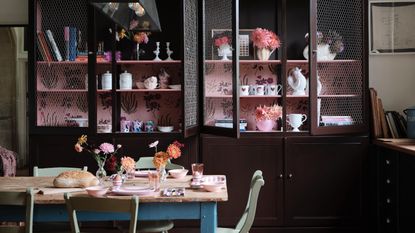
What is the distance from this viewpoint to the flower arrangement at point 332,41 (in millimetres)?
4316

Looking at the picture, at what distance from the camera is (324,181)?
443 centimetres

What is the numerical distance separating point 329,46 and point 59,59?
2.37 meters

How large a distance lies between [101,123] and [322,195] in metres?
2.12

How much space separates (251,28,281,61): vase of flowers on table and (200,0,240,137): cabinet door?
0.28m

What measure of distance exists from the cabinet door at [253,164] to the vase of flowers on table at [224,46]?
732mm

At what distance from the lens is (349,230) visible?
443 centimetres

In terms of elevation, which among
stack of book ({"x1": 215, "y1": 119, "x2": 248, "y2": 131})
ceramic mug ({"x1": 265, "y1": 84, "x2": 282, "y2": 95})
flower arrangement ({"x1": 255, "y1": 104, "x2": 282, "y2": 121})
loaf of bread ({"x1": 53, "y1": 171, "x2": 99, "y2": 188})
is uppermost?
ceramic mug ({"x1": 265, "y1": 84, "x2": 282, "y2": 95})

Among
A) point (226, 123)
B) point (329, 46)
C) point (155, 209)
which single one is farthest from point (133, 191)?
point (329, 46)

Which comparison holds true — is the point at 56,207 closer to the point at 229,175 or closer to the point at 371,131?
the point at 229,175

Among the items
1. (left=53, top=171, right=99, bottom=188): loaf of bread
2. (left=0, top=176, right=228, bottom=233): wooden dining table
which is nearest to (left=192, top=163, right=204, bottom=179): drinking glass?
(left=0, top=176, right=228, bottom=233): wooden dining table

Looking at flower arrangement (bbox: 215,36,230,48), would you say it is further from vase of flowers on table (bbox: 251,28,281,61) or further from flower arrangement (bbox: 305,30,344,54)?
flower arrangement (bbox: 305,30,344,54)

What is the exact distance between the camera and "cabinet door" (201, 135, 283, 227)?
4.43m

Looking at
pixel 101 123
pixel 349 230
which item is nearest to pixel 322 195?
pixel 349 230

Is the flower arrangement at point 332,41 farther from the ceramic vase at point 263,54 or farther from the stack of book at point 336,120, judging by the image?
the stack of book at point 336,120
